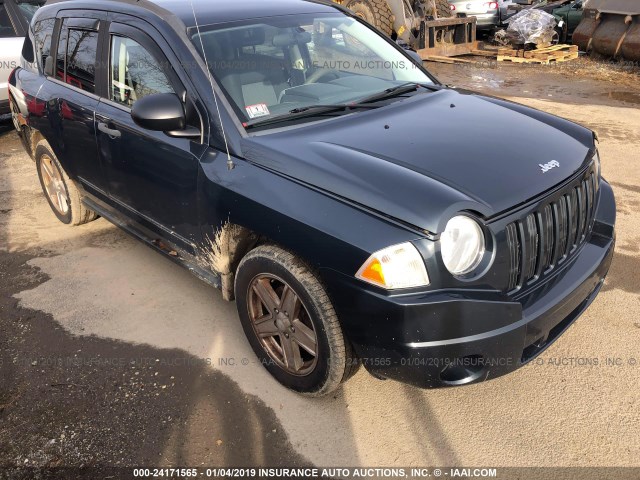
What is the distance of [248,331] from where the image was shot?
3066 mm

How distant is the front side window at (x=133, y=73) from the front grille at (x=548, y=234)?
195cm

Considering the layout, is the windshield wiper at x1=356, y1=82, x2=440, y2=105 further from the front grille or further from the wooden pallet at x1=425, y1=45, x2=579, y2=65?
the wooden pallet at x1=425, y1=45, x2=579, y2=65

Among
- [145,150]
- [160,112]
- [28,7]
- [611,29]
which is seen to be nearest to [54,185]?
[145,150]

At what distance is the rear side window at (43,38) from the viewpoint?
4.38 meters

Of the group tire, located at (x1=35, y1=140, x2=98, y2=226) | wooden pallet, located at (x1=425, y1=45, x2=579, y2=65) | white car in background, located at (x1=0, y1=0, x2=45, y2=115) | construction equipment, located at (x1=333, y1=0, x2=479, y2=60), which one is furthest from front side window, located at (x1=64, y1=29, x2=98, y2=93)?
wooden pallet, located at (x1=425, y1=45, x2=579, y2=65)

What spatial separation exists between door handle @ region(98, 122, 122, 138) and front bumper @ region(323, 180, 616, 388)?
185 cm

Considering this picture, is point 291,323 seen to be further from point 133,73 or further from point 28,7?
point 28,7

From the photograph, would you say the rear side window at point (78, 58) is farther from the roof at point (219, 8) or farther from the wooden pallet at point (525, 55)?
the wooden pallet at point (525, 55)

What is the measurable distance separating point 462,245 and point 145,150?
6.36 ft

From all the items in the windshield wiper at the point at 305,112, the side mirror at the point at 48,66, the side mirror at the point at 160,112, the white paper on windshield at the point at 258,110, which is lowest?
the windshield wiper at the point at 305,112

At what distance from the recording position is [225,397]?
2930mm

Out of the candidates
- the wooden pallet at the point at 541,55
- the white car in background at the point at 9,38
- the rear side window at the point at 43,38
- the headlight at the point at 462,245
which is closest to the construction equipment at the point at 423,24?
the wooden pallet at the point at 541,55

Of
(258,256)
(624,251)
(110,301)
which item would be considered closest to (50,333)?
(110,301)

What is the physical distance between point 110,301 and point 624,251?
3.70m
